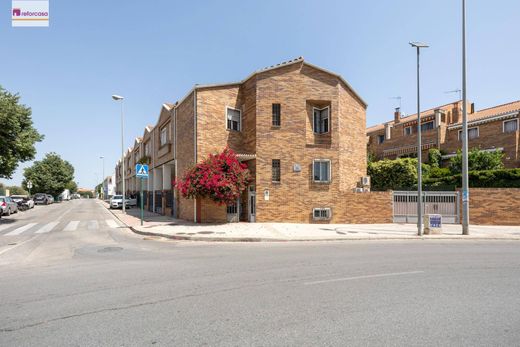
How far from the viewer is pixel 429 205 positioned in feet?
59.4

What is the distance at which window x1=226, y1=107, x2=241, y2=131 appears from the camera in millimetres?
18938

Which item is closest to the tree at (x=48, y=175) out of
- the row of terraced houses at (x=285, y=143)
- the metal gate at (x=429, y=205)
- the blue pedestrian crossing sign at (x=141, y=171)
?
the row of terraced houses at (x=285, y=143)

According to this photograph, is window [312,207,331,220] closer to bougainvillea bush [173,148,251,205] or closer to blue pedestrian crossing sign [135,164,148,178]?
bougainvillea bush [173,148,251,205]

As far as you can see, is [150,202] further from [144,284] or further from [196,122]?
[144,284]

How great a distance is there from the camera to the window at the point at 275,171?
17688mm

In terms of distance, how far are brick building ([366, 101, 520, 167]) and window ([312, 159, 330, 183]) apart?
20.8 metres

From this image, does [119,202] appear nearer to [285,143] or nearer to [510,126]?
[285,143]

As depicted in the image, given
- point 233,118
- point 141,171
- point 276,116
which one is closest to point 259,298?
point 141,171

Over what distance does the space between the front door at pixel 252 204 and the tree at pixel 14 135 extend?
12.7 m

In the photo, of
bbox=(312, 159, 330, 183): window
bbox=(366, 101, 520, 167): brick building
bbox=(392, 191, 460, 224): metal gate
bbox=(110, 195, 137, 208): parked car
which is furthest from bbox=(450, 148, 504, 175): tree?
bbox=(110, 195, 137, 208): parked car

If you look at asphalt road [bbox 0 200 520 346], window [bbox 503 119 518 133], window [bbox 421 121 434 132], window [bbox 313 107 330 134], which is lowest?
asphalt road [bbox 0 200 520 346]

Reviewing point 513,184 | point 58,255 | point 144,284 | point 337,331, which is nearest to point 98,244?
point 58,255

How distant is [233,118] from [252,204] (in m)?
5.57

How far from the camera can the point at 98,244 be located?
11.0 m
